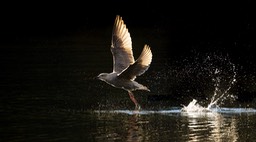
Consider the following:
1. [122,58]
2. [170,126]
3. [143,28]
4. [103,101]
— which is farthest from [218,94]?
[143,28]

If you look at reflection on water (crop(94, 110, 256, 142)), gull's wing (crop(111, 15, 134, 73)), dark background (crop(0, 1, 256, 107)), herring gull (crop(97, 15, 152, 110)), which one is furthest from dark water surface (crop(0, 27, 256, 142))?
gull's wing (crop(111, 15, 134, 73))

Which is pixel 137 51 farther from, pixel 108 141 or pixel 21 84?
pixel 108 141

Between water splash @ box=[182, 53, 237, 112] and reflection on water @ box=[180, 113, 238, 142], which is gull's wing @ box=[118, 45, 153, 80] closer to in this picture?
reflection on water @ box=[180, 113, 238, 142]

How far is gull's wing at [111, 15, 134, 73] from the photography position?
2000cm

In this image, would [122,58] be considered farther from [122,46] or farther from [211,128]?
[211,128]

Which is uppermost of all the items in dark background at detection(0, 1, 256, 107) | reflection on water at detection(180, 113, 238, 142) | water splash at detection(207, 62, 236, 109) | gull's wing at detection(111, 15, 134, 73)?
dark background at detection(0, 1, 256, 107)

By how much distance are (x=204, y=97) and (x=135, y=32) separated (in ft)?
86.4

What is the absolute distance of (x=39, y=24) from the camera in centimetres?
5644

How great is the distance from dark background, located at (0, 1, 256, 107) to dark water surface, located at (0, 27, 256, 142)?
6.7 inches

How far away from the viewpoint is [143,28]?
172 feet

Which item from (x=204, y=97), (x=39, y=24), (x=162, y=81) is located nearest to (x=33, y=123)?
(x=204, y=97)

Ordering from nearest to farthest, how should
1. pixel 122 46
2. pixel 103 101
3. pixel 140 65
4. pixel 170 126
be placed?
pixel 170 126
pixel 140 65
pixel 122 46
pixel 103 101

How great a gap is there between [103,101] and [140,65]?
3.47 metres

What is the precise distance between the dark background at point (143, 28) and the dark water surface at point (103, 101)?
0.17 m
